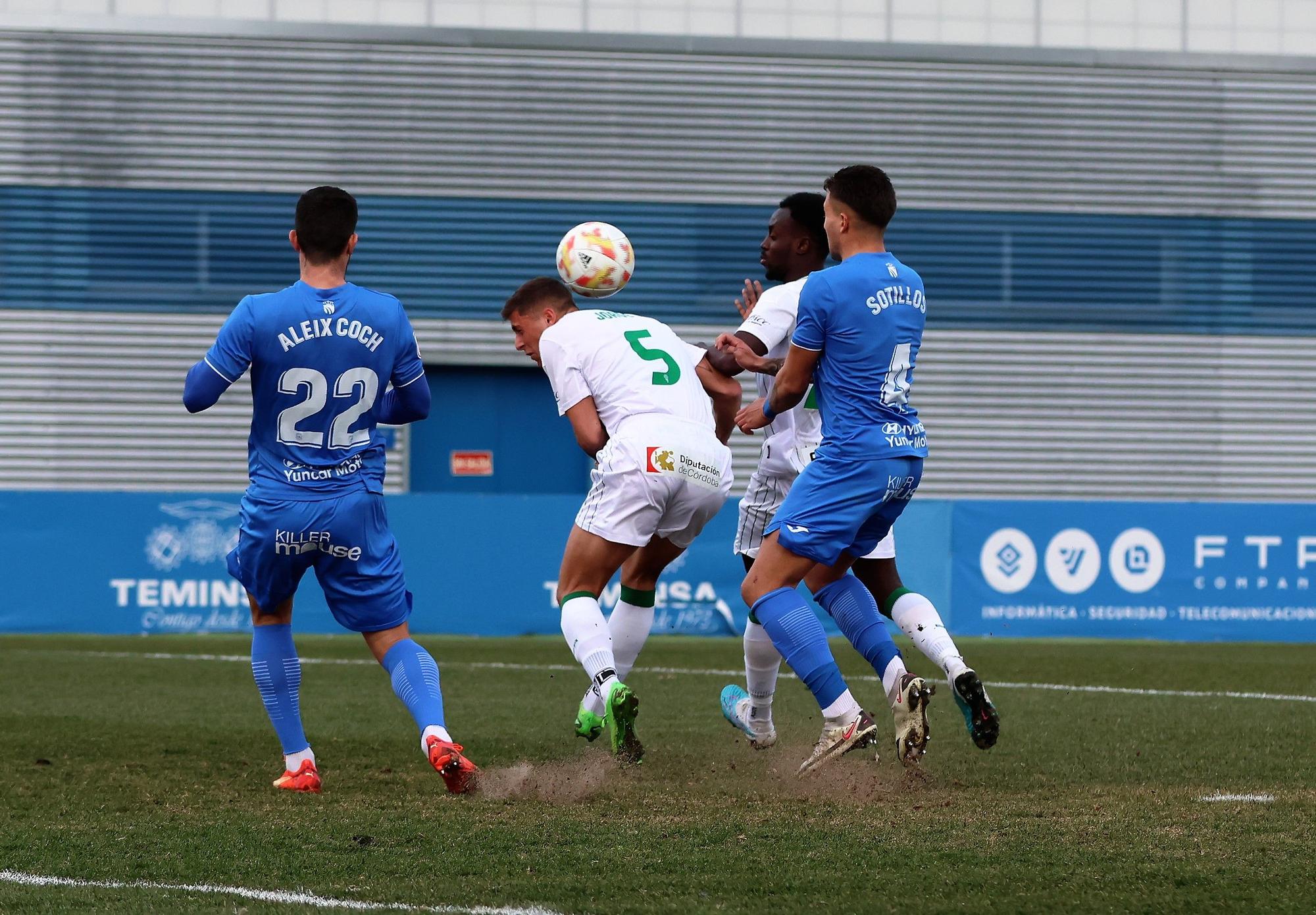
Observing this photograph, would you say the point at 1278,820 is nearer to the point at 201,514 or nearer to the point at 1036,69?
the point at 201,514

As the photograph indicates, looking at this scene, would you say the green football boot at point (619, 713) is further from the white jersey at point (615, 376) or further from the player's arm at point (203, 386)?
the player's arm at point (203, 386)

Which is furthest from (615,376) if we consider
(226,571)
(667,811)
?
(226,571)

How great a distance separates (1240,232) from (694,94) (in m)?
Answer: 7.93

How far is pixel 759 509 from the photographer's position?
261 inches

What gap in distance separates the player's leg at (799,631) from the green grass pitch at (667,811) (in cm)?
20

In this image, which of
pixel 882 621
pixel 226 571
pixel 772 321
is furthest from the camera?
pixel 226 571

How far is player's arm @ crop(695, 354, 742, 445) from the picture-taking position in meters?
6.12

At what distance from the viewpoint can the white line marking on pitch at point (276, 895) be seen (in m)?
3.45

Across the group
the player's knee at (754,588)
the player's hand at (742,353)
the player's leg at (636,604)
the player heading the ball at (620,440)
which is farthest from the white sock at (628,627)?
the player's hand at (742,353)

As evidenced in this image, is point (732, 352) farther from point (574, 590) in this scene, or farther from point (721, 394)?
point (574, 590)

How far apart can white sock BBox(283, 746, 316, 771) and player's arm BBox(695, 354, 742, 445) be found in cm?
190

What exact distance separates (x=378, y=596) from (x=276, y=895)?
78.5 inches

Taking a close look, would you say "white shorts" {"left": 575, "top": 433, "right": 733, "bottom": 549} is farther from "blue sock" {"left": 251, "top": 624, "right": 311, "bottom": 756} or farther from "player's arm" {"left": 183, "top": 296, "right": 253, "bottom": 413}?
"player's arm" {"left": 183, "top": 296, "right": 253, "bottom": 413}

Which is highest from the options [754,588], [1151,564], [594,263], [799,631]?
[594,263]
